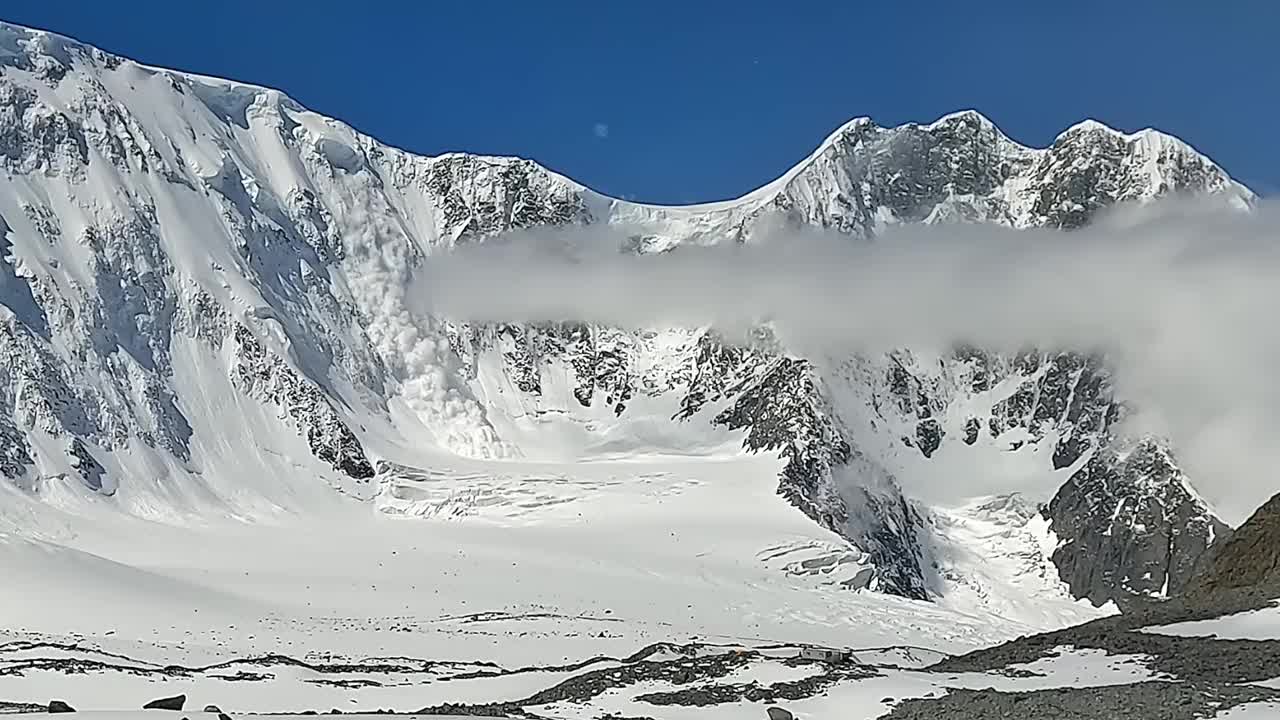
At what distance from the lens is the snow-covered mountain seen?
119 m

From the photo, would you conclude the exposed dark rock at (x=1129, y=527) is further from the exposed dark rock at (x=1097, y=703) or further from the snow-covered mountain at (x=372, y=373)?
the exposed dark rock at (x=1097, y=703)

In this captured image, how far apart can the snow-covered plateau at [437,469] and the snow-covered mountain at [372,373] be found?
16.7 inches

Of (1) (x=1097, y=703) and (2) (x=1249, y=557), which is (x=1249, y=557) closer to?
(2) (x=1249, y=557)

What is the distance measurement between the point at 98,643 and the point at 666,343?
131001 millimetres

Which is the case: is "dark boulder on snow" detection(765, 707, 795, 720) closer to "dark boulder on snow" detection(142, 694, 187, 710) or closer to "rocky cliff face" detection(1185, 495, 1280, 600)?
"dark boulder on snow" detection(142, 694, 187, 710)

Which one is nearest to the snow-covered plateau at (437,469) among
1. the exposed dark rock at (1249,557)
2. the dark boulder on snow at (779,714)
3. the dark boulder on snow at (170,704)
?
the dark boulder on snow at (779,714)

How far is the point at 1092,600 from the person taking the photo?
15562 cm

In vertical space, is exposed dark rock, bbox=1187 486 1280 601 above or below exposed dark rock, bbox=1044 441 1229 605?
below

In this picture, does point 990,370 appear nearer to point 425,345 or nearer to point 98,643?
point 425,345

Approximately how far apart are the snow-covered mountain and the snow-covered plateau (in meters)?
0.42

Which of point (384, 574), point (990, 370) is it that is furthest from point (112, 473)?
point (990, 370)

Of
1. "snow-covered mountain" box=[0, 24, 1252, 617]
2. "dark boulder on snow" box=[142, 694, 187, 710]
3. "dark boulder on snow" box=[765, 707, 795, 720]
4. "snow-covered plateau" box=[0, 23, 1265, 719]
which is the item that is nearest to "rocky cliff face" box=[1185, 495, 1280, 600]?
"snow-covered plateau" box=[0, 23, 1265, 719]

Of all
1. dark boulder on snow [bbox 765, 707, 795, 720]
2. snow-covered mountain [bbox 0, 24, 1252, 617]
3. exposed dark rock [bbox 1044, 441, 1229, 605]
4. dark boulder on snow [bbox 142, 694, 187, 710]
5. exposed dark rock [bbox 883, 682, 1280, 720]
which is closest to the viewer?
exposed dark rock [bbox 883, 682, 1280, 720]

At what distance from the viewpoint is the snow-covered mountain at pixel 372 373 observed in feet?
390
